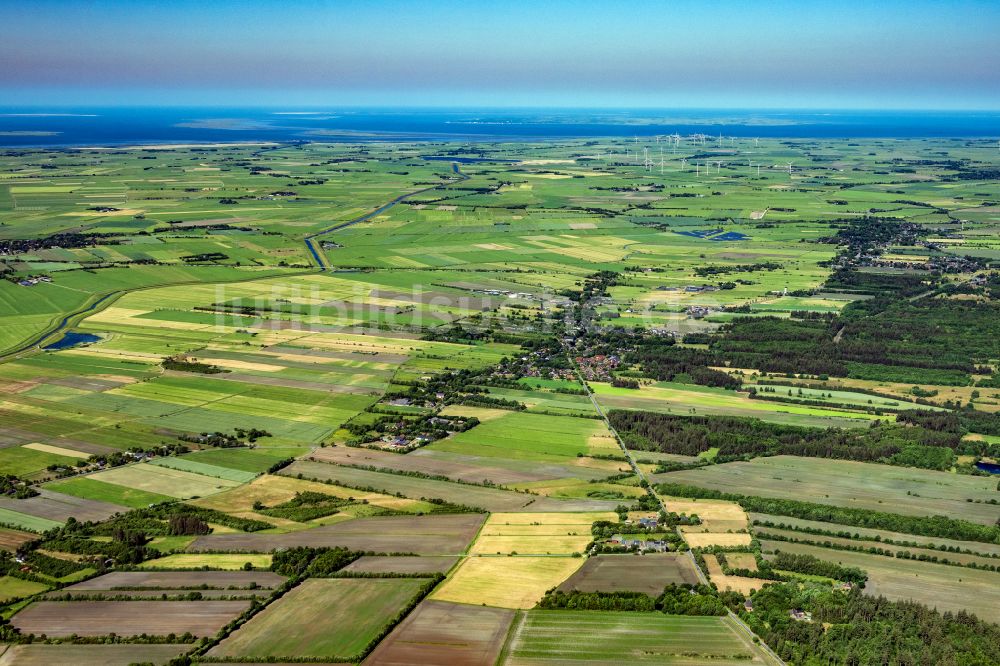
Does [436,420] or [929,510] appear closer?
[929,510]

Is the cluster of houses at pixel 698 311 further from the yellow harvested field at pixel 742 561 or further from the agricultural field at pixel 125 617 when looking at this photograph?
the agricultural field at pixel 125 617

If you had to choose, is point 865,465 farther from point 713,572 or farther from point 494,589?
point 494,589

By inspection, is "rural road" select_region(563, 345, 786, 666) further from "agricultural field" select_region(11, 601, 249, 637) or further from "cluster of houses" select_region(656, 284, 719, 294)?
"cluster of houses" select_region(656, 284, 719, 294)

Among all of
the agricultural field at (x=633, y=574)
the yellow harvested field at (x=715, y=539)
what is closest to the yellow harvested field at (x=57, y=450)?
the agricultural field at (x=633, y=574)

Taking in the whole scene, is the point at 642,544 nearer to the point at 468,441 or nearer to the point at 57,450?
the point at 468,441

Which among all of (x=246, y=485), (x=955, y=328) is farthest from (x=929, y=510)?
(x=955, y=328)

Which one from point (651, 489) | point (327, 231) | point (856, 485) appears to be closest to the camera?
point (651, 489)

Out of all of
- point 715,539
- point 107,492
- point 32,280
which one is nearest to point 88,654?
point 107,492
